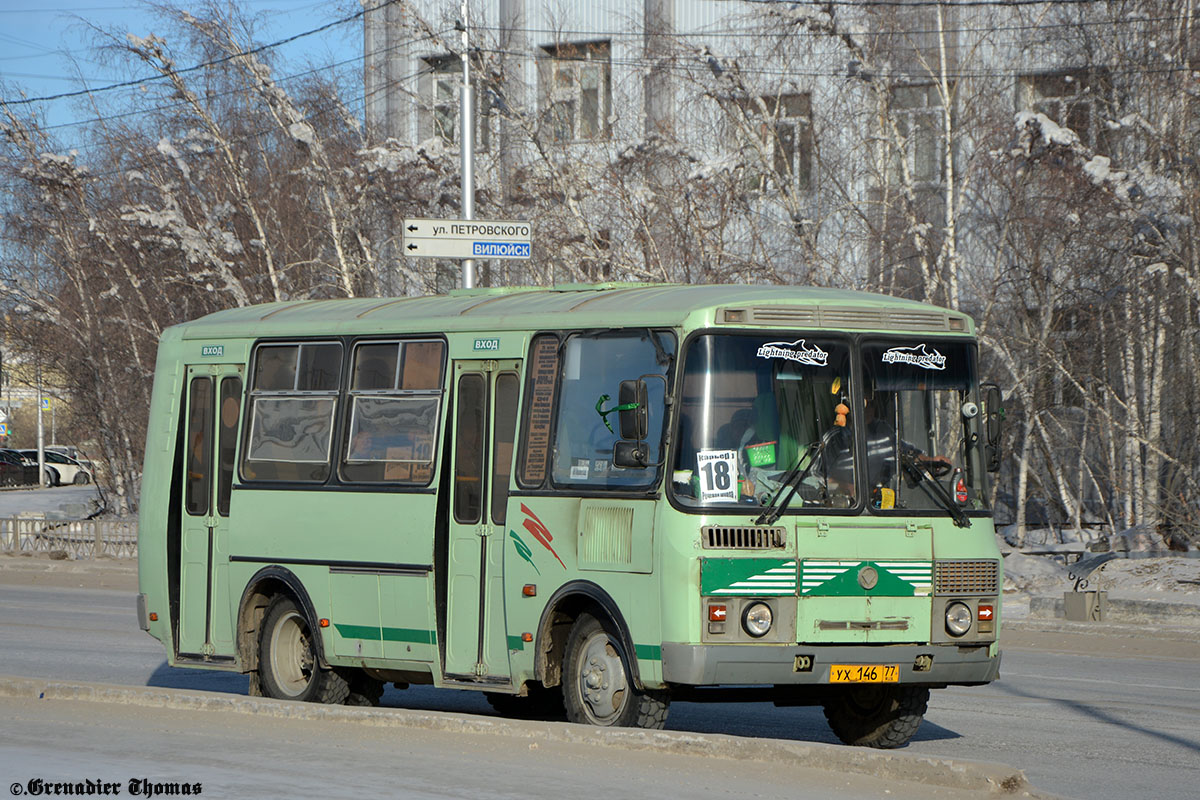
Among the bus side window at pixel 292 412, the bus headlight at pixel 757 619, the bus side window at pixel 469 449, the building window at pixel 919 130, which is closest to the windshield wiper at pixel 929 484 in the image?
the bus headlight at pixel 757 619

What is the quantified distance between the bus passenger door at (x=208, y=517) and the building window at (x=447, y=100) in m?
14.5

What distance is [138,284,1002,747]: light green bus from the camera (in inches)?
387

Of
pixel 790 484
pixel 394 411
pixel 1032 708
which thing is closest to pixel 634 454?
pixel 790 484

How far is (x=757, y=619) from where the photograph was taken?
32.0 ft

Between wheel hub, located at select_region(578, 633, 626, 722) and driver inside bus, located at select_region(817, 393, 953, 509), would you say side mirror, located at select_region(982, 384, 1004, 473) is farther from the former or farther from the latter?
wheel hub, located at select_region(578, 633, 626, 722)

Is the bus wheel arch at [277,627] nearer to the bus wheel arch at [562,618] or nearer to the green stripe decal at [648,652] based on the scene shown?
the bus wheel arch at [562,618]

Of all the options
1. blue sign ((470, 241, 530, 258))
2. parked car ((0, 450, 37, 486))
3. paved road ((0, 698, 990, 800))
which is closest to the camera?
paved road ((0, 698, 990, 800))

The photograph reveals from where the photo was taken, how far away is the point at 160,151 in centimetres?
3055

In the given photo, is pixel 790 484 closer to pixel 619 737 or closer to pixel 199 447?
pixel 619 737

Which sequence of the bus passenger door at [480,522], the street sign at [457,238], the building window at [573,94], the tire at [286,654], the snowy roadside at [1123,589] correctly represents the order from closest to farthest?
the bus passenger door at [480,522] < the tire at [286,654] < the street sign at [457,238] < the snowy roadside at [1123,589] < the building window at [573,94]

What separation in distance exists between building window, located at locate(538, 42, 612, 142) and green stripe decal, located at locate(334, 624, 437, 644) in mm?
16710

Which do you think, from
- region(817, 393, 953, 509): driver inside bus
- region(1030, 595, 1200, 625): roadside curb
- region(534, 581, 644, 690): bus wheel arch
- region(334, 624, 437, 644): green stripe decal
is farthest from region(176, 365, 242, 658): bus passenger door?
region(1030, 595, 1200, 625): roadside curb

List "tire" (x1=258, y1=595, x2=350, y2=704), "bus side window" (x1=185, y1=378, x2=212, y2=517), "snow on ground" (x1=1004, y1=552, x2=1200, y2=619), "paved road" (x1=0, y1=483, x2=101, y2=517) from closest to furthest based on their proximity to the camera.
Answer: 1. "tire" (x1=258, y1=595, x2=350, y2=704)
2. "bus side window" (x1=185, y1=378, x2=212, y2=517)
3. "snow on ground" (x1=1004, y1=552, x2=1200, y2=619)
4. "paved road" (x1=0, y1=483, x2=101, y2=517)

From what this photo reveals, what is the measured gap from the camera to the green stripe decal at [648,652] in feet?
31.9
